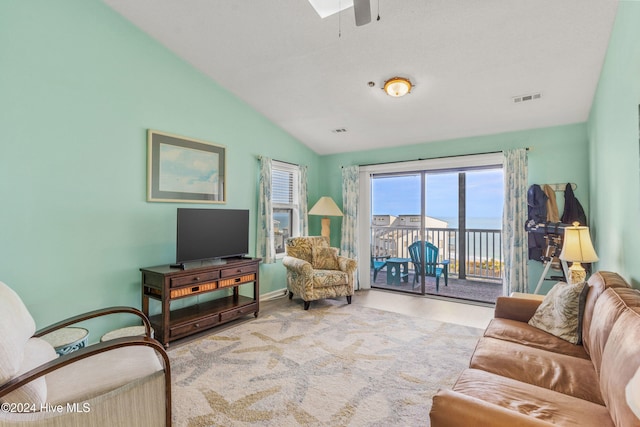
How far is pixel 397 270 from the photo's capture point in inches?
201

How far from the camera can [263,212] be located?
424cm

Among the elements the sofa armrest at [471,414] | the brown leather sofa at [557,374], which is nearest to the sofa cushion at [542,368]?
the brown leather sofa at [557,374]

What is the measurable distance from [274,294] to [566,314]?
3.49m

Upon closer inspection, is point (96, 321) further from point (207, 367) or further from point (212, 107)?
point (212, 107)

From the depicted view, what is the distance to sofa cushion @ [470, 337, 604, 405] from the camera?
141 centimetres

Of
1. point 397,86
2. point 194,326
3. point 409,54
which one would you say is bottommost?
point 194,326

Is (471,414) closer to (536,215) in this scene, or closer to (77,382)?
(77,382)

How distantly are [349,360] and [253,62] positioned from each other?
314 cm

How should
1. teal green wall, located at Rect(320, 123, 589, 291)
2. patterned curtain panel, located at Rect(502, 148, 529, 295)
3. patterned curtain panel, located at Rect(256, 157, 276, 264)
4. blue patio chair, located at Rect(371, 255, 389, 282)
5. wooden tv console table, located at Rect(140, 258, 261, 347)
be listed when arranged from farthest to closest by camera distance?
blue patio chair, located at Rect(371, 255, 389, 282), patterned curtain panel, located at Rect(256, 157, 276, 264), patterned curtain panel, located at Rect(502, 148, 529, 295), teal green wall, located at Rect(320, 123, 589, 291), wooden tv console table, located at Rect(140, 258, 261, 347)

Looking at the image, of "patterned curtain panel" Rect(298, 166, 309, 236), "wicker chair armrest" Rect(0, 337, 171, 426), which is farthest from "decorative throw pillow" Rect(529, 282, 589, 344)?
"patterned curtain panel" Rect(298, 166, 309, 236)

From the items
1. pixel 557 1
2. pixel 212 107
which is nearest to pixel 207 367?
pixel 212 107

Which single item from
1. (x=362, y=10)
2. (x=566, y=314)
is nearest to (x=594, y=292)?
(x=566, y=314)

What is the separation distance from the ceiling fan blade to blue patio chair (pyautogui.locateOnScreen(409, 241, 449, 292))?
368cm

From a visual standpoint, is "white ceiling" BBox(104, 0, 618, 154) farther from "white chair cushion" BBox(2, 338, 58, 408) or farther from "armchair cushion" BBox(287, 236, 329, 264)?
"white chair cushion" BBox(2, 338, 58, 408)
